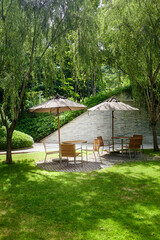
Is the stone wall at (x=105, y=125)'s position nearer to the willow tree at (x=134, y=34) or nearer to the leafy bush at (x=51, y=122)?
the leafy bush at (x=51, y=122)

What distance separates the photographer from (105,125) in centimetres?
1553

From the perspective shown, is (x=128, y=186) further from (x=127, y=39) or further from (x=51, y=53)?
(x=127, y=39)

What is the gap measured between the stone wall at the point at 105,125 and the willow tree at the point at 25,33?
7511 millimetres

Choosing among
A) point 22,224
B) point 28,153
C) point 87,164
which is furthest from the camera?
point 28,153

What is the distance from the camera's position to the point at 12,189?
18.3ft

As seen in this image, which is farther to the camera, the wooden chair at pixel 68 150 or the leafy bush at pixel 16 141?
the leafy bush at pixel 16 141

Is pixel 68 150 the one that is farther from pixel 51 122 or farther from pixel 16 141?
pixel 51 122

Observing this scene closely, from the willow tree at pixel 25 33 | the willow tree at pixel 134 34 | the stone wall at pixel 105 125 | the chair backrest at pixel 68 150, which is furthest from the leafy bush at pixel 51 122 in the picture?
the chair backrest at pixel 68 150

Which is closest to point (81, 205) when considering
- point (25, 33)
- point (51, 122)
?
point (25, 33)

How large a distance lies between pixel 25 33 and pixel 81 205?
5.46 meters

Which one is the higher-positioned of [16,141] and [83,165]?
[16,141]

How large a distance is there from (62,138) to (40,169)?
818cm

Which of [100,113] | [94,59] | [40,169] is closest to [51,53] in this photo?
[94,59]

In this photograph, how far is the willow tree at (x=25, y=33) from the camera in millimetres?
6973
